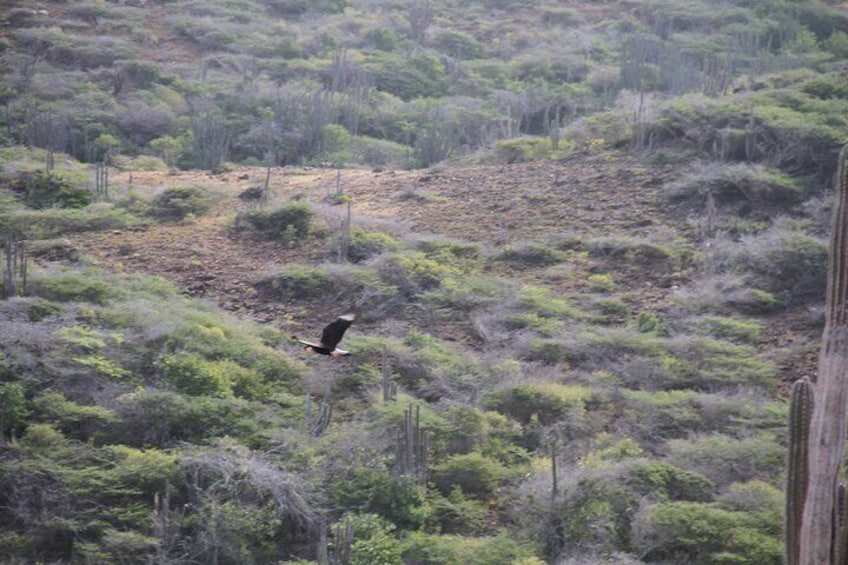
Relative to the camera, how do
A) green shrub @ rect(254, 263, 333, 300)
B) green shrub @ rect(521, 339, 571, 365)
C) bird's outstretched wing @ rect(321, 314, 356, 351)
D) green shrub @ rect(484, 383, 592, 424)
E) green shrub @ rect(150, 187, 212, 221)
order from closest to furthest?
bird's outstretched wing @ rect(321, 314, 356, 351), green shrub @ rect(484, 383, 592, 424), green shrub @ rect(521, 339, 571, 365), green shrub @ rect(254, 263, 333, 300), green shrub @ rect(150, 187, 212, 221)

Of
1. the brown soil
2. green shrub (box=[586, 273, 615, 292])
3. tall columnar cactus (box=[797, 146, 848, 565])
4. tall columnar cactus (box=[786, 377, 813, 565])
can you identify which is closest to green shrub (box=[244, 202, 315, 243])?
the brown soil

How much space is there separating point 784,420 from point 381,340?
4334 millimetres

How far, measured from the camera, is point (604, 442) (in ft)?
39.0

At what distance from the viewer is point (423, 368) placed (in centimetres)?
1317

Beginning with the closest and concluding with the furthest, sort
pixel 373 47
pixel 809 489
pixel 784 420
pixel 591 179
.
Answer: pixel 809 489 < pixel 784 420 < pixel 591 179 < pixel 373 47

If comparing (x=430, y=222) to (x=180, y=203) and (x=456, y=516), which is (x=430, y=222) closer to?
(x=180, y=203)

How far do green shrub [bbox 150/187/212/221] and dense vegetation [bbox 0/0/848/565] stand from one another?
0.12 ft

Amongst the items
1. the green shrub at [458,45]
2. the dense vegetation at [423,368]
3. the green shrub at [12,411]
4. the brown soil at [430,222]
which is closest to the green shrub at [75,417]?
the dense vegetation at [423,368]

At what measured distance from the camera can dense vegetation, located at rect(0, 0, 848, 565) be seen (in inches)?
415

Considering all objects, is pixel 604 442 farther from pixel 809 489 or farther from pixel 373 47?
pixel 373 47

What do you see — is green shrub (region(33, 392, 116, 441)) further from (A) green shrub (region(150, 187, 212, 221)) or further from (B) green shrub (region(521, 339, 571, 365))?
(A) green shrub (region(150, 187, 212, 221))

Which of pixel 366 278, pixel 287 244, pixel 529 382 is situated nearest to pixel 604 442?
pixel 529 382

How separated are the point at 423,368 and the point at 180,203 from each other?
5623 millimetres

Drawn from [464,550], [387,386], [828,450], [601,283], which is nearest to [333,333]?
[464,550]
